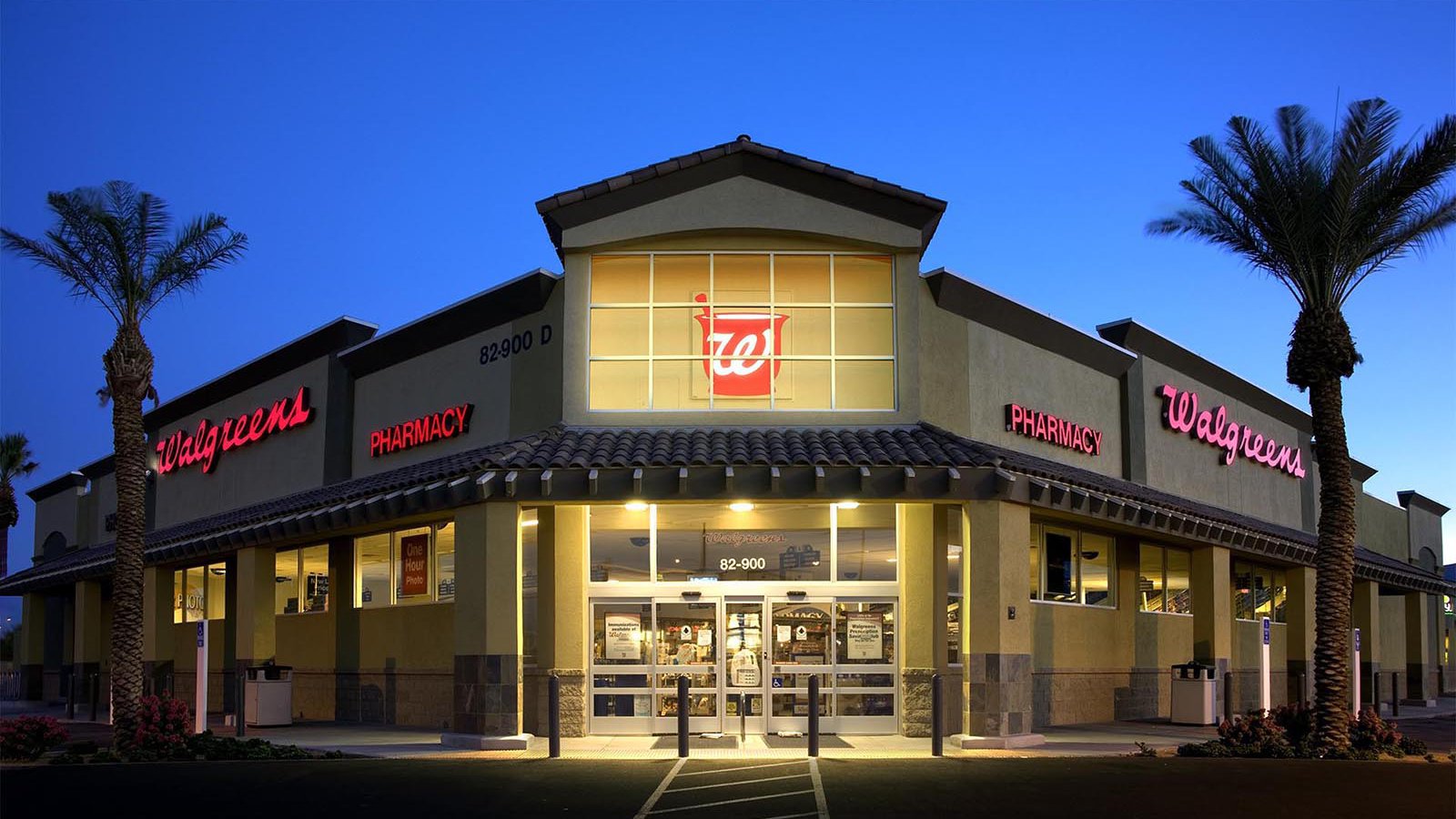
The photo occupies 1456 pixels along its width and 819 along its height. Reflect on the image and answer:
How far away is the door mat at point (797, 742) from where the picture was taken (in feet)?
67.6

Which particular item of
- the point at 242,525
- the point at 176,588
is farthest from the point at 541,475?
the point at 176,588

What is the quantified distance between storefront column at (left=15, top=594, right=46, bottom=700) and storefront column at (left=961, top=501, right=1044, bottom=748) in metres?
35.3

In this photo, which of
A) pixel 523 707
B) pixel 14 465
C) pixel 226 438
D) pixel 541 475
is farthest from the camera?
pixel 14 465

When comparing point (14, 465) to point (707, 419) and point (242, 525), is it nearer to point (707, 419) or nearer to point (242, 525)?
point (242, 525)

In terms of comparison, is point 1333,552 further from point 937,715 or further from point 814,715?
point 814,715

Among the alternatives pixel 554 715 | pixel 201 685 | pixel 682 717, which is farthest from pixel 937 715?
pixel 201 685

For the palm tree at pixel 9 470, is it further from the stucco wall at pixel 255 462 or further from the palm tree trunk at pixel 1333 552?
the palm tree trunk at pixel 1333 552

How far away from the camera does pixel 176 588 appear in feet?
112

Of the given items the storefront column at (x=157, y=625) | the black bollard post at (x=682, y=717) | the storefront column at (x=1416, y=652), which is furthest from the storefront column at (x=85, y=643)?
the storefront column at (x=1416, y=652)

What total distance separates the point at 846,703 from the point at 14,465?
4022cm

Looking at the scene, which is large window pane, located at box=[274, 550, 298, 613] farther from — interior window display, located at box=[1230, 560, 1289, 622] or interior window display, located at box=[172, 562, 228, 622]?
interior window display, located at box=[1230, 560, 1289, 622]

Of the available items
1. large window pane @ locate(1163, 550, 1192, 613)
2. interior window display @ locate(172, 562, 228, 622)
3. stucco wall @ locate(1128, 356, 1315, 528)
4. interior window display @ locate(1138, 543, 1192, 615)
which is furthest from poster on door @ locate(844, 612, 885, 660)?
interior window display @ locate(172, 562, 228, 622)

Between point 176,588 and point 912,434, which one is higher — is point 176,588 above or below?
below

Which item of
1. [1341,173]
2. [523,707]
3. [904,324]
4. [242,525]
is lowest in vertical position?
[523,707]
